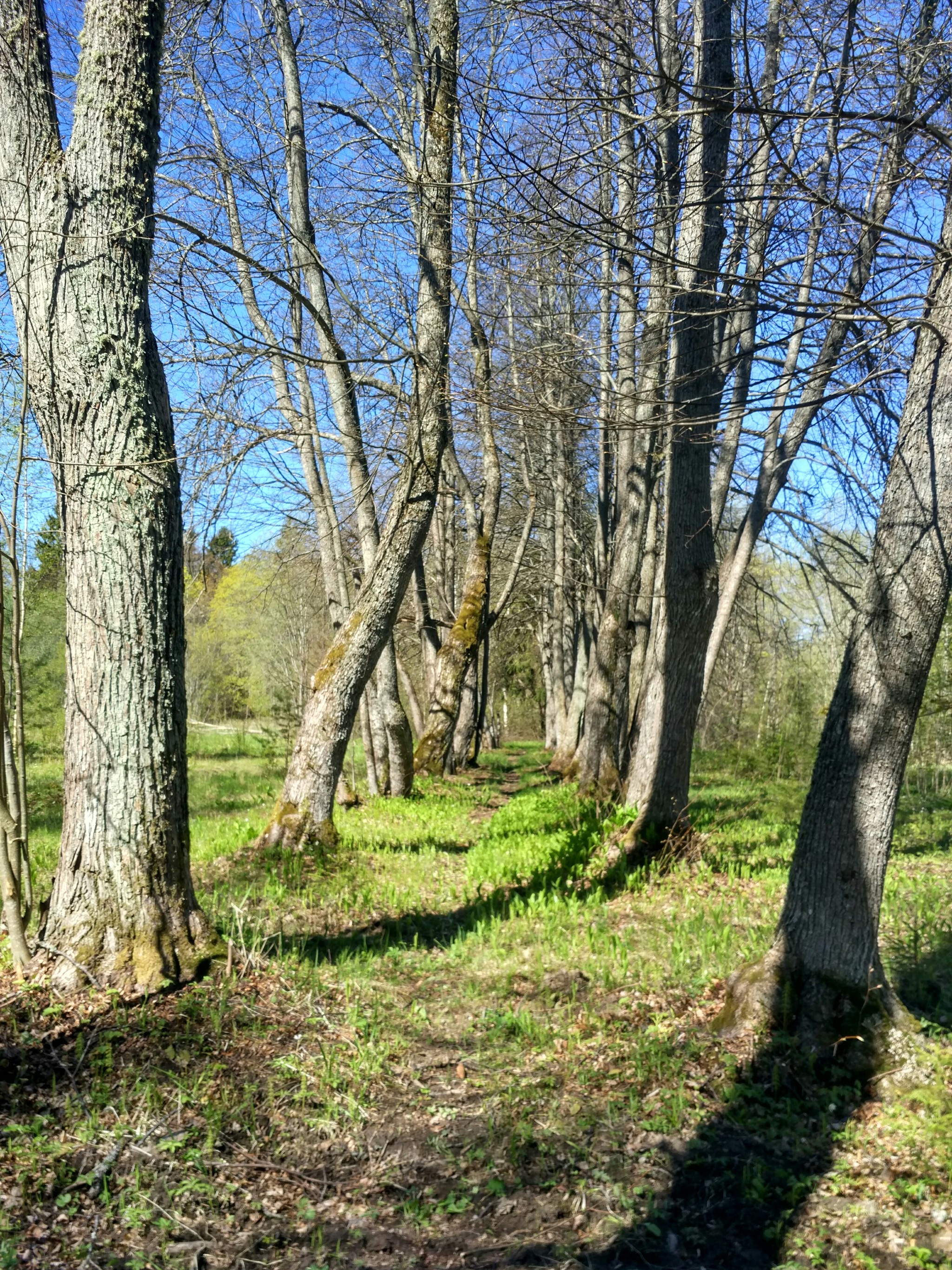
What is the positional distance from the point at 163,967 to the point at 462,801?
27.9 ft

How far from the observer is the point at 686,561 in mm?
7703

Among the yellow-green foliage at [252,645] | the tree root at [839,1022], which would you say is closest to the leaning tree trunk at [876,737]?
the tree root at [839,1022]

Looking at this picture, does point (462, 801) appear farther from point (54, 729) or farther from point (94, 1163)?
point (94, 1163)

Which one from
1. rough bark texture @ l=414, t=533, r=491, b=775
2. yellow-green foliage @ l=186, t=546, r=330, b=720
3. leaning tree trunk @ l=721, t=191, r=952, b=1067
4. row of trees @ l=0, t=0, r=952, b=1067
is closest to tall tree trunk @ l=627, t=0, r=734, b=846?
row of trees @ l=0, t=0, r=952, b=1067

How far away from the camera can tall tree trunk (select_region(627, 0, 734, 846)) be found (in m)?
6.56

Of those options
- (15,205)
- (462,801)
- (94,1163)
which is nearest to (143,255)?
(15,205)

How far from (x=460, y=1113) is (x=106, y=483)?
355 cm

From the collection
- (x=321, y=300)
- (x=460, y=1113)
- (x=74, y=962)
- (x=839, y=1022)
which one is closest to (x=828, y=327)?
(x=321, y=300)

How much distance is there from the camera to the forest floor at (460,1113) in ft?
10.5

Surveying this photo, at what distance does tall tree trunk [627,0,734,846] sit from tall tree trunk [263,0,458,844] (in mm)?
2116

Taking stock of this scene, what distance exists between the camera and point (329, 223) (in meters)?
9.98

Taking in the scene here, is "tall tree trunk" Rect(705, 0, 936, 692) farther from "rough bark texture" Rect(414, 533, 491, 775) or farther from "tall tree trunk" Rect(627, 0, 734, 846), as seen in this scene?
"rough bark texture" Rect(414, 533, 491, 775)

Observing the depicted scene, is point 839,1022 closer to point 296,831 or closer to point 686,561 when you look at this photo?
point 686,561

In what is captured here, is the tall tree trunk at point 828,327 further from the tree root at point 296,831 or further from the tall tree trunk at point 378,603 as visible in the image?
the tree root at point 296,831
